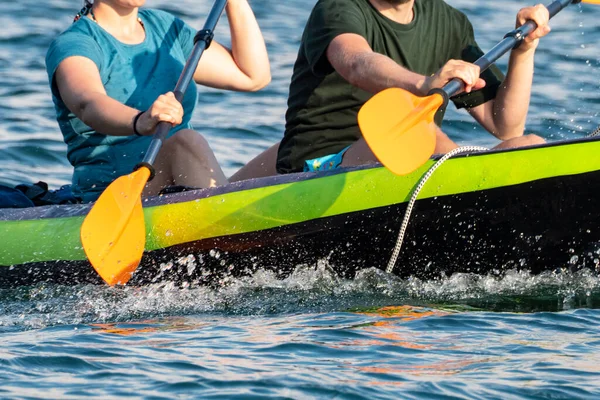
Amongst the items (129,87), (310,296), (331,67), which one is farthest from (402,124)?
(129,87)

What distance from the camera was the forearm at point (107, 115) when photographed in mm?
4113

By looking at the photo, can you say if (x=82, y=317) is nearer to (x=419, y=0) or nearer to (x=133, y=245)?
(x=133, y=245)

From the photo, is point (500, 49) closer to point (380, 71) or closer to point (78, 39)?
point (380, 71)

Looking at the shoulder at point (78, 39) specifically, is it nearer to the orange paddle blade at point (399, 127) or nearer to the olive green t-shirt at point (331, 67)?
the olive green t-shirt at point (331, 67)

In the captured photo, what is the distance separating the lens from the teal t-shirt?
4.40m

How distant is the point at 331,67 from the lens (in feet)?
13.6

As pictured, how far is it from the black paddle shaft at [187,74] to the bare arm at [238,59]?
0.12 metres

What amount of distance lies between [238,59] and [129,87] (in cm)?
61

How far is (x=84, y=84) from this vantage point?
167 inches

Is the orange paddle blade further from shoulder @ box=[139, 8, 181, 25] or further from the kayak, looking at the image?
shoulder @ box=[139, 8, 181, 25]

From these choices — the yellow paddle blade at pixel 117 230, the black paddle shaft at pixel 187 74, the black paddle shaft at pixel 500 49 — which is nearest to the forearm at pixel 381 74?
the black paddle shaft at pixel 500 49

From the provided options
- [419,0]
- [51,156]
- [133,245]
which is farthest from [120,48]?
[51,156]

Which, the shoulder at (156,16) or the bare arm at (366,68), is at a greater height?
the shoulder at (156,16)

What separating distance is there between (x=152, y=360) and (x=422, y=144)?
3.97 ft
